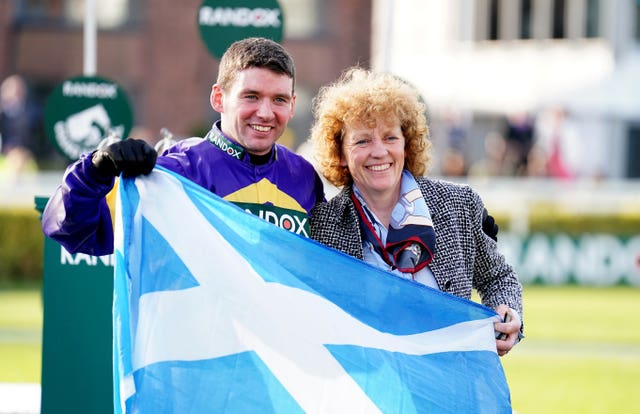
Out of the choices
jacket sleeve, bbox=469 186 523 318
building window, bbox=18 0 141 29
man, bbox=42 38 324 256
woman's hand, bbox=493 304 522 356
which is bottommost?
woman's hand, bbox=493 304 522 356

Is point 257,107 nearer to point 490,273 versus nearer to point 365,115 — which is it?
point 365,115

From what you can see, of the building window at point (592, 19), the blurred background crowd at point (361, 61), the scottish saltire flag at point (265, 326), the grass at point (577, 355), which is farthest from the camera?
the building window at point (592, 19)

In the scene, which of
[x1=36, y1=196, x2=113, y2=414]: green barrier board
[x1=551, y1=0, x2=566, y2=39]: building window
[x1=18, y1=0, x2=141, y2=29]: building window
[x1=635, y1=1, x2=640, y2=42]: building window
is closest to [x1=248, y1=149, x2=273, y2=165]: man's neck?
[x1=36, y1=196, x2=113, y2=414]: green barrier board

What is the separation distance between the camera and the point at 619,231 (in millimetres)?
19719

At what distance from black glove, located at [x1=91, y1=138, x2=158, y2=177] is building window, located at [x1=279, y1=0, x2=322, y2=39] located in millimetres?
26048

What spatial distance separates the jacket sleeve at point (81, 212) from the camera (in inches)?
192

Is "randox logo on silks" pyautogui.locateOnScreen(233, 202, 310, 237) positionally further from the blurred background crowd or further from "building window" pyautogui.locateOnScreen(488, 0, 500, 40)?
"building window" pyautogui.locateOnScreen(488, 0, 500, 40)

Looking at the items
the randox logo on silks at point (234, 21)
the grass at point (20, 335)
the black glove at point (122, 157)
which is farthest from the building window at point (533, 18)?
the black glove at point (122, 157)

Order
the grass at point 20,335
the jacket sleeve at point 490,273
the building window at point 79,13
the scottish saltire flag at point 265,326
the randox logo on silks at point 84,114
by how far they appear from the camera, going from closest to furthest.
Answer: the scottish saltire flag at point 265,326, the jacket sleeve at point 490,273, the randox logo on silks at point 84,114, the grass at point 20,335, the building window at point 79,13

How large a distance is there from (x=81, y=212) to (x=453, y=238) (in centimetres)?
151

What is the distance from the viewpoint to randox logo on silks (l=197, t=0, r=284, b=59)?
8.18 meters

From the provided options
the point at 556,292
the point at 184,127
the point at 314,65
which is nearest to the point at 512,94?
the point at 314,65

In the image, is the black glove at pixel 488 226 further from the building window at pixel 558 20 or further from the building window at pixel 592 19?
the building window at pixel 558 20

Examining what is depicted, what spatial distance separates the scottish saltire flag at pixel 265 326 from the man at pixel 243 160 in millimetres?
179
